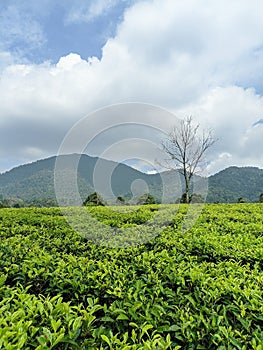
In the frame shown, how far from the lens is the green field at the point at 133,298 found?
148cm

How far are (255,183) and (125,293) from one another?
5370cm

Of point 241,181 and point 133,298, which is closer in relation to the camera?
point 133,298

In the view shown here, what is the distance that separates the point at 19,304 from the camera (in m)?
1.71

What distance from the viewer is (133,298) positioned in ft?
6.26

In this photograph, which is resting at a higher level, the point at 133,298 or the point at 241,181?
the point at 241,181

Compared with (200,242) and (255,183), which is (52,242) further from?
(255,183)

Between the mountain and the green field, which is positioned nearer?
the green field

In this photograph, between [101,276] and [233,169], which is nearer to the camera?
[101,276]

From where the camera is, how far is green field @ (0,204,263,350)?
148cm

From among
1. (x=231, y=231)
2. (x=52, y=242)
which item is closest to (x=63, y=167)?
(x=52, y=242)

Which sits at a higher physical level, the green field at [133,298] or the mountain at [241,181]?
the mountain at [241,181]

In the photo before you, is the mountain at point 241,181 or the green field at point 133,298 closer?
the green field at point 133,298

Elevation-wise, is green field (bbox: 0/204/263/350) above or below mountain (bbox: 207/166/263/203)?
below

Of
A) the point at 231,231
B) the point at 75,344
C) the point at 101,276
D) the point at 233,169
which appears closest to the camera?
the point at 75,344
